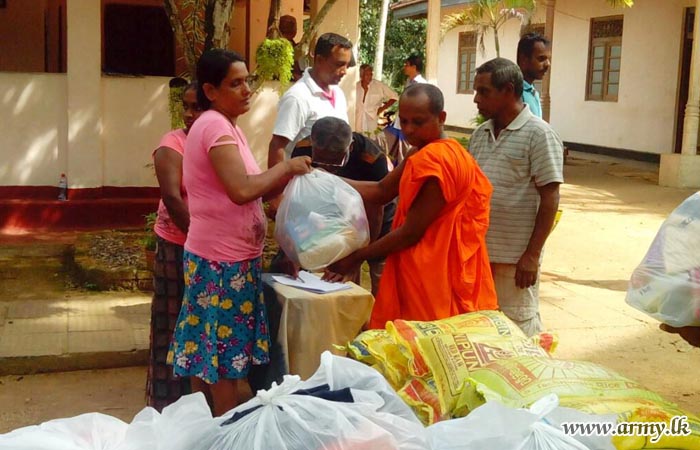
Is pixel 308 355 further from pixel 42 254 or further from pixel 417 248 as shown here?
pixel 42 254

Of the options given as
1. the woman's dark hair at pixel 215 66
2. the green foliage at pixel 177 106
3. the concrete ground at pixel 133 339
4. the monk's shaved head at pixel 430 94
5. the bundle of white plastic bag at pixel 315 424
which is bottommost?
the concrete ground at pixel 133 339

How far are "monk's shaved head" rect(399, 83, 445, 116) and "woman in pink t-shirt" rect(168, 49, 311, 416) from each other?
18.1 inches

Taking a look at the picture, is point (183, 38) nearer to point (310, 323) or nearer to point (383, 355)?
point (310, 323)

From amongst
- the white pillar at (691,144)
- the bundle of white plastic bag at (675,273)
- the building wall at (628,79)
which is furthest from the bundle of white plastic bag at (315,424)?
the building wall at (628,79)

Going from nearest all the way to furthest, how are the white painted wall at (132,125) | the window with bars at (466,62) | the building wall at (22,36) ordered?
the white painted wall at (132,125) → the building wall at (22,36) → the window with bars at (466,62)

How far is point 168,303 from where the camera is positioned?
397 cm

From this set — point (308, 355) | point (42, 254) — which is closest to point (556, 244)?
point (42, 254)

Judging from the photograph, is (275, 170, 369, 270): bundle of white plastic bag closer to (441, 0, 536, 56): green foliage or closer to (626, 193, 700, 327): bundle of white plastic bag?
(626, 193, 700, 327): bundle of white plastic bag

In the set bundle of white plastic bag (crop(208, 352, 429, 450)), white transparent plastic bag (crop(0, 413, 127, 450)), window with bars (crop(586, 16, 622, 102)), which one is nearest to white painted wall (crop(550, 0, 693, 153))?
window with bars (crop(586, 16, 622, 102))

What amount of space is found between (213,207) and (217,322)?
0.45 meters

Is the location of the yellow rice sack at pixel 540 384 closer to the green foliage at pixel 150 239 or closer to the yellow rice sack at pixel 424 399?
the yellow rice sack at pixel 424 399

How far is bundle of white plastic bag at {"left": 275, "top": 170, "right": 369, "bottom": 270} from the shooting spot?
3295mm

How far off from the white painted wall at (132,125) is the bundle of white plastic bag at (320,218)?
563 centimetres

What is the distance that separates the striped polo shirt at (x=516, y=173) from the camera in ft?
12.3
